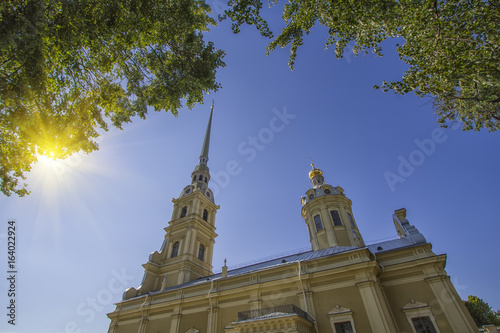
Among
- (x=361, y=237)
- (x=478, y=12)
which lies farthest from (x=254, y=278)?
(x=478, y=12)

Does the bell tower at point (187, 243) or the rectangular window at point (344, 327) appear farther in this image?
the bell tower at point (187, 243)

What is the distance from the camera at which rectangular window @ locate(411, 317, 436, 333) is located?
512 inches

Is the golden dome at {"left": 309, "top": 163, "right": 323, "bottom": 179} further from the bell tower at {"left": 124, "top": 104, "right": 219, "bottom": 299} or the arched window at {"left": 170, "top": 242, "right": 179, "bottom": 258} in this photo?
the arched window at {"left": 170, "top": 242, "right": 179, "bottom": 258}

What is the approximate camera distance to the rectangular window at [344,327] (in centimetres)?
1366

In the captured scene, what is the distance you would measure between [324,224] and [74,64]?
73.7 ft

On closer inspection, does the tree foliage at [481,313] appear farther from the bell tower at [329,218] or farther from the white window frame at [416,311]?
the white window frame at [416,311]

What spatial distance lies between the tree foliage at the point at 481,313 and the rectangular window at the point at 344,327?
31939mm

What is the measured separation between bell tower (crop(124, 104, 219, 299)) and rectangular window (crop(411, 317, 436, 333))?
63.7 ft

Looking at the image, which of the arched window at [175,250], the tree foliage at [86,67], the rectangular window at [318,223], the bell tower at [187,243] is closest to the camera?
the tree foliage at [86,67]

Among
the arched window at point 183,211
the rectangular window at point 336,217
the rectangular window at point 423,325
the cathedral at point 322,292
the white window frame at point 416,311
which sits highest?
the arched window at point 183,211

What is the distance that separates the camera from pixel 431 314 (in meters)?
13.2

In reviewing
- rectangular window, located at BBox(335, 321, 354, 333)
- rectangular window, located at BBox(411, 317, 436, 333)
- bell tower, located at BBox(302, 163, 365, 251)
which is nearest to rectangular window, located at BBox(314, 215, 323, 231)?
bell tower, located at BBox(302, 163, 365, 251)

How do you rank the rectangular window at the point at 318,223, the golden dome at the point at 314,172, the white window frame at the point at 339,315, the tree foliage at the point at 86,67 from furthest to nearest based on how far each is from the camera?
the golden dome at the point at 314,172 → the rectangular window at the point at 318,223 → the white window frame at the point at 339,315 → the tree foliage at the point at 86,67

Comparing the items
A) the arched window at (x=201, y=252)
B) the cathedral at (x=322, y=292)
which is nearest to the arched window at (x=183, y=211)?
Answer: the arched window at (x=201, y=252)
